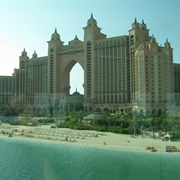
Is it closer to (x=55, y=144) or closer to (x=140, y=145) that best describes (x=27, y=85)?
(x=55, y=144)

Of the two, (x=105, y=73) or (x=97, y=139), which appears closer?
(x=97, y=139)

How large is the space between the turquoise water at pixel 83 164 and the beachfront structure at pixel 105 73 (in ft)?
160

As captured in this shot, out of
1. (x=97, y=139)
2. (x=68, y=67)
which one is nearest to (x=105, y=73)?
(x=68, y=67)

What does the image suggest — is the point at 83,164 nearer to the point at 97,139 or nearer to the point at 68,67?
the point at 97,139

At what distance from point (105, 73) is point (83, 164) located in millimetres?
77767

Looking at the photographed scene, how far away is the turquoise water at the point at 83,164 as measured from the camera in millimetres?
34719

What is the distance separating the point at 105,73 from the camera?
11550cm

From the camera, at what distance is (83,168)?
3794 cm

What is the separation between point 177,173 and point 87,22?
96.8 meters

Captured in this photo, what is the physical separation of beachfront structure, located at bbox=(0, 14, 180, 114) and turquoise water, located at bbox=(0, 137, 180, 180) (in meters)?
48.9

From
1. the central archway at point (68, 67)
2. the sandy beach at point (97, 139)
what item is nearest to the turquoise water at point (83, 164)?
the sandy beach at point (97, 139)

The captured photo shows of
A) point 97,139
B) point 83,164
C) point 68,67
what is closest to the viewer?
point 83,164

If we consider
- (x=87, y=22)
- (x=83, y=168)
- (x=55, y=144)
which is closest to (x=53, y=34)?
(x=87, y=22)

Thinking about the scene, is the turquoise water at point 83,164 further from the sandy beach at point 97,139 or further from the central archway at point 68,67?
the central archway at point 68,67
